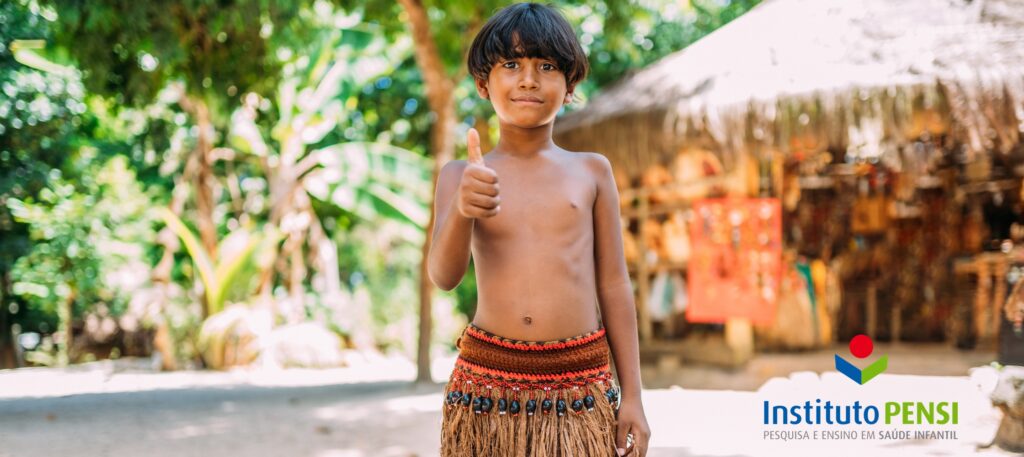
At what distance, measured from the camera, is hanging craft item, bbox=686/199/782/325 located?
7.18m

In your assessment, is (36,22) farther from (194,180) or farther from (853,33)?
(853,33)

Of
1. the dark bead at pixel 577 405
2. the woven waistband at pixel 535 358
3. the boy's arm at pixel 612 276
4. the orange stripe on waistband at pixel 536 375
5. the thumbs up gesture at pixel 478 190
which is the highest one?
the thumbs up gesture at pixel 478 190

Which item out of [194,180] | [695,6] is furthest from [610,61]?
[194,180]

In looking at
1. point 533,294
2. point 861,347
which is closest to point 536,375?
point 533,294

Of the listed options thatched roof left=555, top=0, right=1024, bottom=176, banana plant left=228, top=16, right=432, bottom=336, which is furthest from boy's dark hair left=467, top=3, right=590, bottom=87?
banana plant left=228, top=16, right=432, bottom=336

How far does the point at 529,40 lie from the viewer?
1.56 metres

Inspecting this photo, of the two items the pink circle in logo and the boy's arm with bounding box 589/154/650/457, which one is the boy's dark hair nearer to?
the boy's arm with bounding box 589/154/650/457

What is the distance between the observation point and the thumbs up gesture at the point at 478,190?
1362 millimetres

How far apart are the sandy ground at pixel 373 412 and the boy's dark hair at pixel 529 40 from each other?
11.1 ft

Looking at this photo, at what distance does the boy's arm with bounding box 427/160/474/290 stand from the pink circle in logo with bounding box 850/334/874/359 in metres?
7.00

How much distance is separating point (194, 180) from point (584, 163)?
1020 cm

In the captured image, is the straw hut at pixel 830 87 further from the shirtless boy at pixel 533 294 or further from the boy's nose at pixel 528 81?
the boy's nose at pixel 528 81

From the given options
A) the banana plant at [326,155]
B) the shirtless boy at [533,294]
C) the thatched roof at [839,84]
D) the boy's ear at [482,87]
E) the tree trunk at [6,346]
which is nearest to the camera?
the shirtless boy at [533,294]

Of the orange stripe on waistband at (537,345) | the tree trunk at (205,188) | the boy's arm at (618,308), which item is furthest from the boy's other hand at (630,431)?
the tree trunk at (205,188)
